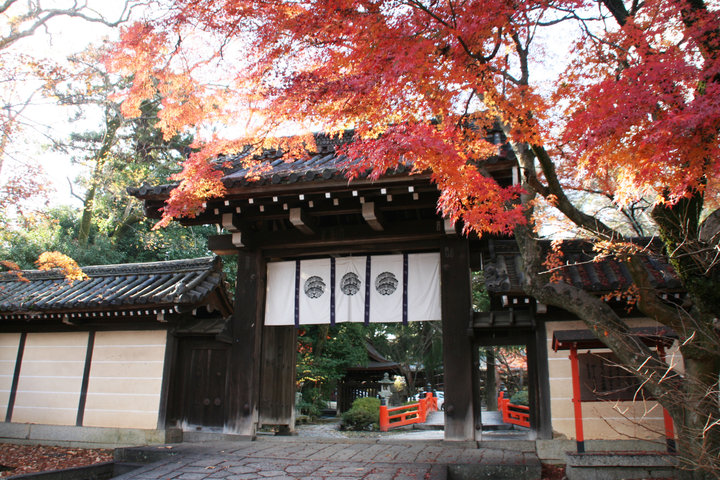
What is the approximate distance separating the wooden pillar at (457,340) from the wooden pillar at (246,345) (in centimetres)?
327

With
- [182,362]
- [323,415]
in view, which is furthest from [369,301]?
[323,415]

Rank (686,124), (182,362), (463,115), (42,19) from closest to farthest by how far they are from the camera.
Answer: (686,124) → (463,115) → (182,362) → (42,19)

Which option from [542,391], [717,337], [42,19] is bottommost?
[542,391]

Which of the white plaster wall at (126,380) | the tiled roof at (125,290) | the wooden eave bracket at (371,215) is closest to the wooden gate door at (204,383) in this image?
the white plaster wall at (126,380)

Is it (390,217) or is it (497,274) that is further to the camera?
(390,217)

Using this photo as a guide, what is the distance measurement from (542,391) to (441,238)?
2.78 metres

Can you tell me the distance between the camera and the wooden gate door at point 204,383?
8539mm

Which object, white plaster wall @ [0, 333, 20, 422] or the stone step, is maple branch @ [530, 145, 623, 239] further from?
white plaster wall @ [0, 333, 20, 422]

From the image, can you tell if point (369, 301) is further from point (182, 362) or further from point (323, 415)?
point (323, 415)

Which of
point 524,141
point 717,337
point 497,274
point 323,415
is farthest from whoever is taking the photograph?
point 323,415

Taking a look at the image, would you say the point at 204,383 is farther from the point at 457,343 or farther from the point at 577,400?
the point at 577,400

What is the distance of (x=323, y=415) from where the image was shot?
20141 mm

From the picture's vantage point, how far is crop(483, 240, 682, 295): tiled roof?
6.78m

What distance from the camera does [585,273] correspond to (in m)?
7.30
